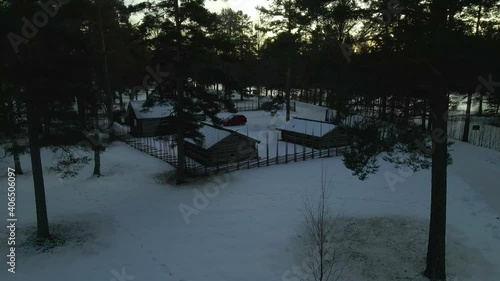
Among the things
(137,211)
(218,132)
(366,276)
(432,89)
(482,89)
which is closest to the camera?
(482,89)

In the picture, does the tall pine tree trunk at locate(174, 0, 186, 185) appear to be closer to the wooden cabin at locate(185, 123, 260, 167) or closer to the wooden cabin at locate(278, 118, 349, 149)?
the wooden cabin at locate(185, 123, 260, 167)

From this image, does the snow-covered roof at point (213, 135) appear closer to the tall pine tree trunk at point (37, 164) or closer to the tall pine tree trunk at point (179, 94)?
the tall pine tree trunk at point (179, 94)

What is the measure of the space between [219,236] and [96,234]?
5108mm

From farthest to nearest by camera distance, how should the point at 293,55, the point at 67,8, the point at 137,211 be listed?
the point at 293,55, the point at 137,211, the point at 67,8

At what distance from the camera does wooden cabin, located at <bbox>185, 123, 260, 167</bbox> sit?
24.3 m

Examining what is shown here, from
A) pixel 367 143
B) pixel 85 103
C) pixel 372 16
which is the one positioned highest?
pixel 372 16

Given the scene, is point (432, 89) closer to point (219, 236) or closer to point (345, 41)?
point (345, 41)

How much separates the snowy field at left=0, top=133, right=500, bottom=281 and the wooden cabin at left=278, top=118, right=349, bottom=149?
5883 mm

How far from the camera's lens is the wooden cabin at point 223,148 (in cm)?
2427

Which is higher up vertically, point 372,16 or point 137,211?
point 372,16

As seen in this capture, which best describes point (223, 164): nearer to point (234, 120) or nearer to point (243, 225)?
point (243, 225)

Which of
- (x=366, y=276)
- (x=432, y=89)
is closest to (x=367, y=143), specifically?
(x=432, y=89)

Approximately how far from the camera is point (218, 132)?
1011 inches

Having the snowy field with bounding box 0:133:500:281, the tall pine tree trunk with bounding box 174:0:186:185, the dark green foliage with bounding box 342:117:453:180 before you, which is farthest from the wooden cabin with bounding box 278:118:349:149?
the dark green foliage with bounding box 342:117:453:180
